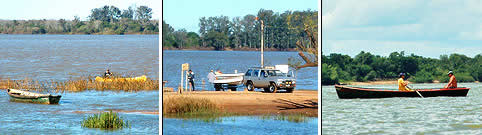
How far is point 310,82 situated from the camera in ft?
42.7

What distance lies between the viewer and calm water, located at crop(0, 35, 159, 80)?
56.8ft

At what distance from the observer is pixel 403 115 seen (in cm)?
1199

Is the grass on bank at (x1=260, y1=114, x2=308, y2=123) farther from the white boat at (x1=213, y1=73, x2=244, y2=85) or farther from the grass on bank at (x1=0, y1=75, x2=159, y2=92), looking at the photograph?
the grass on bank at (x1=0, y1=75, x2=159, y2=92)

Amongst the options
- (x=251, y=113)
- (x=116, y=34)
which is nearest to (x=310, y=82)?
(x=251, y=113)

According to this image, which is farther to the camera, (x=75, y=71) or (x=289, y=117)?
(x=75, y=71)

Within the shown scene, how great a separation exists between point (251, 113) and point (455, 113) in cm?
368

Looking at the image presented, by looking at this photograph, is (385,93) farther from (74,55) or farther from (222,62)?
(74,55)

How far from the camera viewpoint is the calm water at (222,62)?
1312cm

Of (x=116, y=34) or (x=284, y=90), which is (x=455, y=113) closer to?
(x=284, y=90)

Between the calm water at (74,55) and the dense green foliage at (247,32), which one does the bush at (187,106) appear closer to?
the dense green foliage at (247,32)

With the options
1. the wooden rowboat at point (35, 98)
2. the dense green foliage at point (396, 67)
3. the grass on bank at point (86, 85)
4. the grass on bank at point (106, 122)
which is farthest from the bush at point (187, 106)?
the dense green foliage at point (396, 67)

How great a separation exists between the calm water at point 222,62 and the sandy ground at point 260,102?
4.63 feet

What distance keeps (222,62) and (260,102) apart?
422 cm

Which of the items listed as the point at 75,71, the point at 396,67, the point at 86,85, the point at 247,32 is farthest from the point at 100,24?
the point at 396,67
